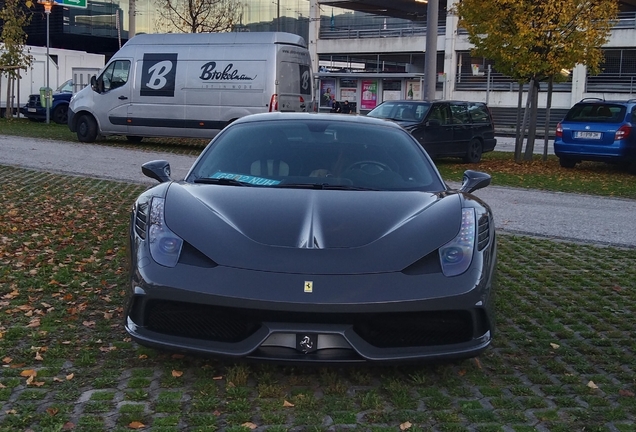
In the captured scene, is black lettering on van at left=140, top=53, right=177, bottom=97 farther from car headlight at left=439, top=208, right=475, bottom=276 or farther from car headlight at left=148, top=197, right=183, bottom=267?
car headlight at left=439, top=208, right=475, bottom=276

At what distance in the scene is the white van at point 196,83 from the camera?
19.4m

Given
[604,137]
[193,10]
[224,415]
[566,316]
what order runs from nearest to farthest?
[224,415] → [566,316] → [604,137] → [193,10]

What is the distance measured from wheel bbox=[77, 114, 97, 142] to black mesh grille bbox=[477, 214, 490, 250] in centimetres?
1802

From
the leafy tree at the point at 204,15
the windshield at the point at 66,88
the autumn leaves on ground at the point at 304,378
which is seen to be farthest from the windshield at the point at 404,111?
the leafy tree at the point at 204,15

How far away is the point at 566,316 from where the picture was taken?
5.59 meters

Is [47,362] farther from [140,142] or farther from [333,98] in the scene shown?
[333,98]

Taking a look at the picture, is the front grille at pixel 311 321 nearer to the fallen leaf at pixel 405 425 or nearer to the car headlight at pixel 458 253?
the car headlight at pixel 458 253

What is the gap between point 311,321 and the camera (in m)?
3.75

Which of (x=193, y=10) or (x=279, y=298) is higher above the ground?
(x=193, y=10)

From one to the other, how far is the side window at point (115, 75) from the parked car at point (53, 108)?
10785 millimetres

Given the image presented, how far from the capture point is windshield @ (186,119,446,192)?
4.94m

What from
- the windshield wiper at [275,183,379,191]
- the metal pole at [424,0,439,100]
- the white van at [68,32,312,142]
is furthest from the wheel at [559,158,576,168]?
the windshield wiper at [275,183,379,191]

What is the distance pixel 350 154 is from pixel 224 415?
2.12 m

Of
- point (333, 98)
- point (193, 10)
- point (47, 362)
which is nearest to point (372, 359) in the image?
point (47, 362)
